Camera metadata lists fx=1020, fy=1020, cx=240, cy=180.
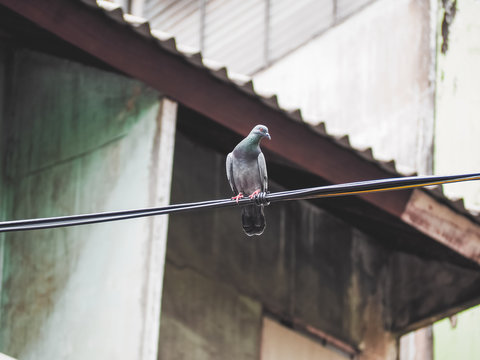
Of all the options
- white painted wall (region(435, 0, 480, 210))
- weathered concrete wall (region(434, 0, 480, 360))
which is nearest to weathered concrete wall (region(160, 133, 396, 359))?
weathered concrete wall (region(434, 0, 480, 360))

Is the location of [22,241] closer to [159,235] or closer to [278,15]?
[159,235]

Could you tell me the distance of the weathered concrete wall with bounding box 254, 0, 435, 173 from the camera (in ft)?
40.1

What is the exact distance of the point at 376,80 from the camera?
12.8 metres

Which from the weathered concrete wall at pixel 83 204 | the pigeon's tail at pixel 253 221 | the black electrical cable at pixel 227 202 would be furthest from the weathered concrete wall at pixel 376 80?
the black electrical cable at pixel 227 202

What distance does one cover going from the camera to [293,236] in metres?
10.8

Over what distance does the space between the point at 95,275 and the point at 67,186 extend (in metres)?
1.03

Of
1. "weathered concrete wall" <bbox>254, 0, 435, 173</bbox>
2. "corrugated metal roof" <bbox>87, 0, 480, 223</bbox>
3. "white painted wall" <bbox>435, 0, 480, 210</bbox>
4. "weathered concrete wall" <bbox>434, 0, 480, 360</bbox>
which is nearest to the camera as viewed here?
"corrugated metal roof" <bbox>87, 0, 480, 223</bbox>

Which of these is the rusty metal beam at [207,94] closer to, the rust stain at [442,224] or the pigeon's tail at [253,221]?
the rust stain at [442,224]

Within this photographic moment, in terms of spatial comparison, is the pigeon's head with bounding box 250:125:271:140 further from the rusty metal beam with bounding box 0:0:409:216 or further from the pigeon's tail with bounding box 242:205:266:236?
the rusty metal beam with bounding box 0:0:409:216

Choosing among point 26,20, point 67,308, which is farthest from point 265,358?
point 26,20

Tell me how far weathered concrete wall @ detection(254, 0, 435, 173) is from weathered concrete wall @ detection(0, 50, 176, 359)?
3.48m

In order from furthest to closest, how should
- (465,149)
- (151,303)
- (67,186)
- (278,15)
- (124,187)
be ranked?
(278,15) → (465,149) → (67,186) → (124,187) → (151,303)

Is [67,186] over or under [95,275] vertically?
over

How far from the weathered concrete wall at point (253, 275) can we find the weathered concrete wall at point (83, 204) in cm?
132
